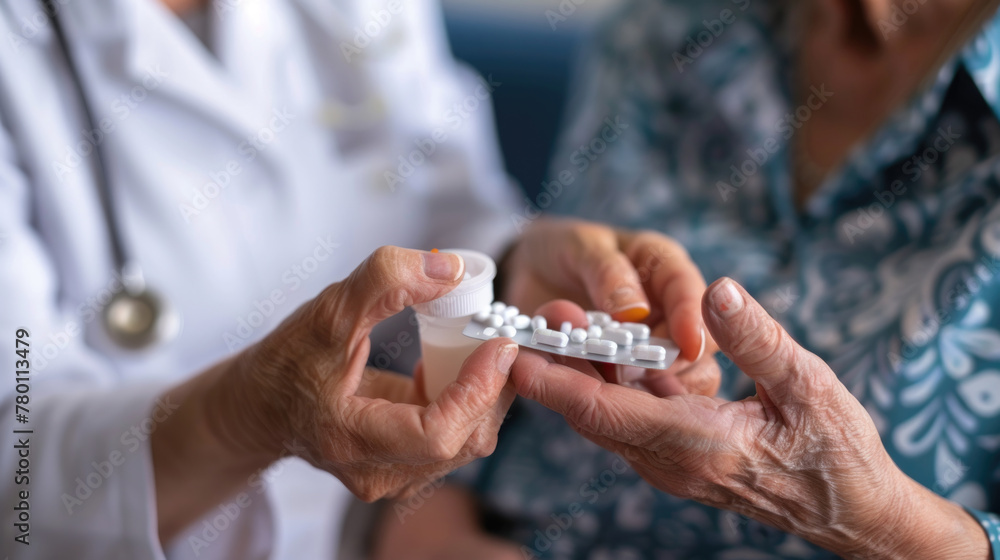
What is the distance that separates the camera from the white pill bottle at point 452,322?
0.52 meters

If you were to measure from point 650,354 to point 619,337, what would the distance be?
5cm

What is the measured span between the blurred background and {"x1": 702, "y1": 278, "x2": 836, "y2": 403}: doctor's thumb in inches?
47.2

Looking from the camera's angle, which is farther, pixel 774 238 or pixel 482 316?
pixel 774 238

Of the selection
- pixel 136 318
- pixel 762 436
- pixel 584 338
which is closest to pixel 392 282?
pixel 584 338

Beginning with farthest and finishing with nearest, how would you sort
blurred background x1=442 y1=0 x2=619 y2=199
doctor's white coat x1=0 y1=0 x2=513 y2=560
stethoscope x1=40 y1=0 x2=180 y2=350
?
blurred background x1=442 y1=0 x2=619 y2=199, stethoscope x1=40 y1=0 x2=180 y2=350, doctor's white coat x1=0 y1=0 x2=513 y2=560

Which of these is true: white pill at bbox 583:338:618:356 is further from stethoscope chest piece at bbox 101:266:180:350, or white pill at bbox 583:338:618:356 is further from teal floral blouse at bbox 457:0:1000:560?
stethoscope chest piece at bbox 101:266:180:350

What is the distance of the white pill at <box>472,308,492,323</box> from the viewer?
533mm

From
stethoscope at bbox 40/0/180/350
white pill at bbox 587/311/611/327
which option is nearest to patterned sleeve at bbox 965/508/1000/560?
white pill at bbox 587/311/611/327

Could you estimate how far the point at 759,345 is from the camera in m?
0.43

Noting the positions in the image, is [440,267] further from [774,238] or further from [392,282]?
[774,238]

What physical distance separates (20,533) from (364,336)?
0.43m

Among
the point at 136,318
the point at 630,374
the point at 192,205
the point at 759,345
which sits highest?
the point at 759,345

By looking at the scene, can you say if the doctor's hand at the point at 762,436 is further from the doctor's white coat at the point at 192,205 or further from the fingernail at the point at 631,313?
the doctor's white coat at the point at 192,205

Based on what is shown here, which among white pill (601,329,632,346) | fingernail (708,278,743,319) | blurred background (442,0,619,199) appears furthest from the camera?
blurred background (442,0,619,199)
